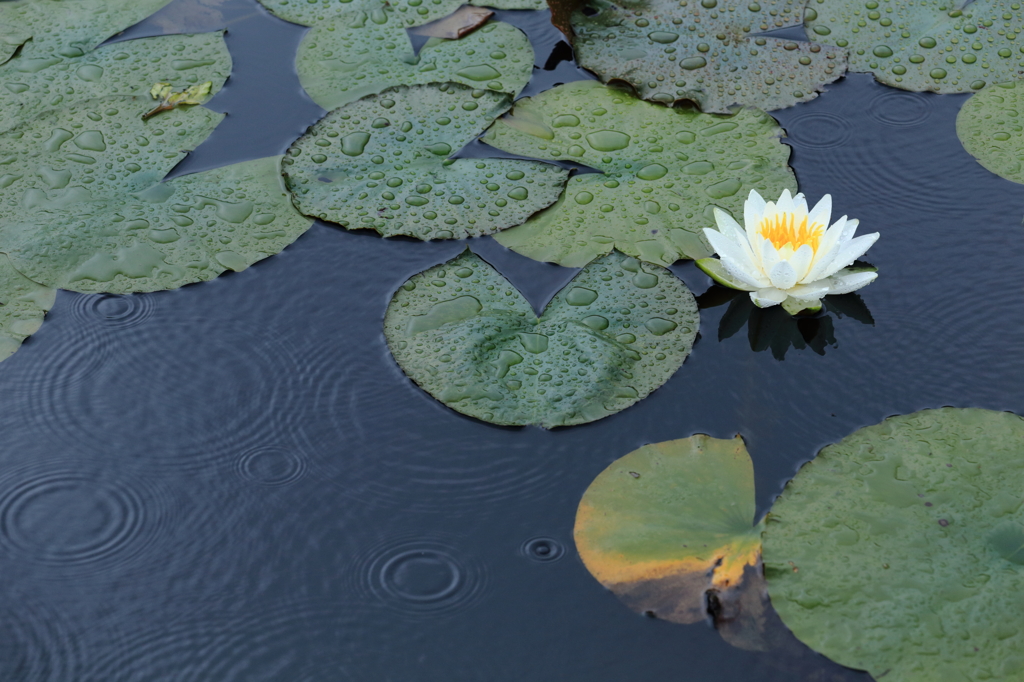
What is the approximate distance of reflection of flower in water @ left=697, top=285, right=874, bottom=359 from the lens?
212 cm

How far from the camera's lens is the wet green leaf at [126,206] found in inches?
90.9

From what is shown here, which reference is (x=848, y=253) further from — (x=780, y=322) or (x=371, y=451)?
(x=371, y=451)

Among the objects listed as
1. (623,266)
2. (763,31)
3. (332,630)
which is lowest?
(332,630)

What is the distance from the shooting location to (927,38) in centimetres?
290

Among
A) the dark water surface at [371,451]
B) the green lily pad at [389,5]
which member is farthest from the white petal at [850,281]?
the green lily pad at [389,5]

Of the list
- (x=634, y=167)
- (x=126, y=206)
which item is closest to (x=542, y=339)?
(x=634, y=167)

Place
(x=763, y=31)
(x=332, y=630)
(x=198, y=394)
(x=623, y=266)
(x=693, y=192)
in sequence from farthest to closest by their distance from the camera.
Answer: (x=763, y=31) < (x=693, y=192) < (x=623, y=266) < (x=198, y=394) < (x=332, y=630)

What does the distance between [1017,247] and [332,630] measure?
220 cm

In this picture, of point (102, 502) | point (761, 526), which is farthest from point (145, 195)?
point (761, 526)

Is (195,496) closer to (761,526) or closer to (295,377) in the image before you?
(295,377)

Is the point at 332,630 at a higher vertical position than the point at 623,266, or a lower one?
lower

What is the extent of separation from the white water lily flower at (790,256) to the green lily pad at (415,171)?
2.03ft

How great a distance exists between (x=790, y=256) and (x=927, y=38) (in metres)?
1.52

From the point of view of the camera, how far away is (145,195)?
8.20 ft
